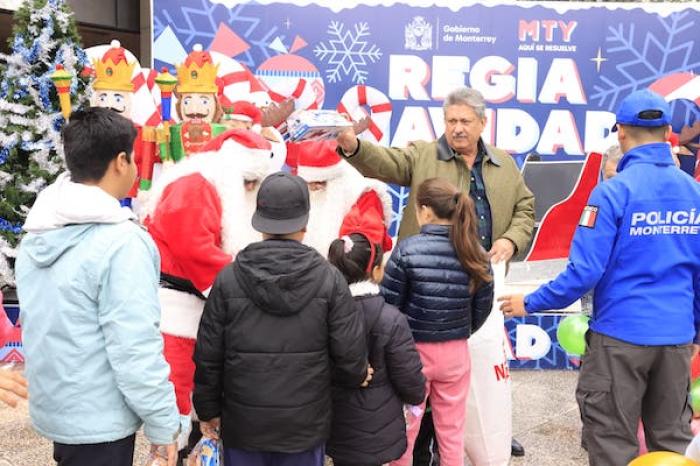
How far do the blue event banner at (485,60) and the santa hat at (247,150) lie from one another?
1786 millimetres

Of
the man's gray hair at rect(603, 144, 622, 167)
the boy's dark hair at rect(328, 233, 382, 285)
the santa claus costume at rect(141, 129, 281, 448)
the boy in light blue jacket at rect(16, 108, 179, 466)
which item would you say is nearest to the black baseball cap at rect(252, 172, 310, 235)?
the boy's dark hair at rect(328, 233, 382, 285)

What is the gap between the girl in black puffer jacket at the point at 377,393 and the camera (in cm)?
241

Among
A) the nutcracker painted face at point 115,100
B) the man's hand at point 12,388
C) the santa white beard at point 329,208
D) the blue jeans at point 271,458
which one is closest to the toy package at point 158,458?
the blue jeans at point 271,458

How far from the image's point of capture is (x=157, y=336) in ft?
5.94

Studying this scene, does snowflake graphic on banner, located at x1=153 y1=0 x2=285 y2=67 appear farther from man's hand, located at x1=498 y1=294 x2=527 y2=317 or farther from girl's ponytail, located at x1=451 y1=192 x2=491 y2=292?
man's hand, located at x1=498 y1=294 x2=527 y2=317

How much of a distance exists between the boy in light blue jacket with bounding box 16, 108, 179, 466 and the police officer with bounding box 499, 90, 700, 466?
1.50m

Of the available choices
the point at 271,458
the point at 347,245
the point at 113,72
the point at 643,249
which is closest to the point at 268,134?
the point at 113,72

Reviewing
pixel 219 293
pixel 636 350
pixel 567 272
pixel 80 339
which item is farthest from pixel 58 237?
pixel 636 350

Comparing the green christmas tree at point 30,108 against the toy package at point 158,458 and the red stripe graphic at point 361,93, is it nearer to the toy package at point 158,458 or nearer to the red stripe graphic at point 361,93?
the red stripe graphic at point 361,93

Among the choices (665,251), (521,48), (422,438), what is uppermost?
(521,48)

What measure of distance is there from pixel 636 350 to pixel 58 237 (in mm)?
1967

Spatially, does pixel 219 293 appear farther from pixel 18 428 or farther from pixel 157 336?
pixel 18 428

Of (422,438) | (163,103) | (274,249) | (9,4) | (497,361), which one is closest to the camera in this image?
(274,249)

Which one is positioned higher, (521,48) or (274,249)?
(521,48)
